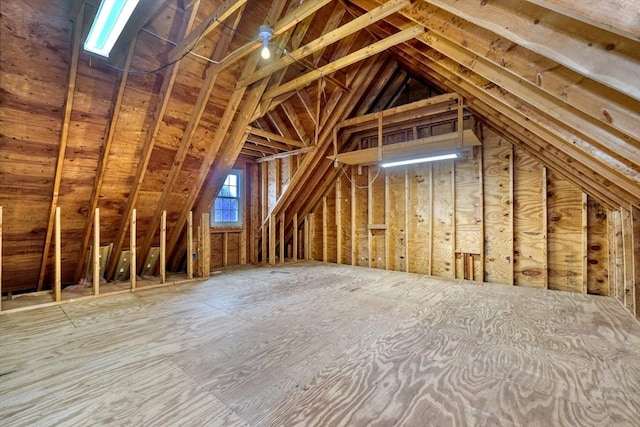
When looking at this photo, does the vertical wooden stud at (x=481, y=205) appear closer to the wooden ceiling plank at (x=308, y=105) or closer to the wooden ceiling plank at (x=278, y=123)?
the wooden ceiling plank at (x=308, y=105)

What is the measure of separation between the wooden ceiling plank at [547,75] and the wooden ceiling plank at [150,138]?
2365 mm

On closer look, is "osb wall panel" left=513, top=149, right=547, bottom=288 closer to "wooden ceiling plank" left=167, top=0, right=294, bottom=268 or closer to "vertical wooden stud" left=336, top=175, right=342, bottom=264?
"vertical wooden stud" left=336, top=175, right=342, bottom=264

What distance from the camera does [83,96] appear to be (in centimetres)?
263

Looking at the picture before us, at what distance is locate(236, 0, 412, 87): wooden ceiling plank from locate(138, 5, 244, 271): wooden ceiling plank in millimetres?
372

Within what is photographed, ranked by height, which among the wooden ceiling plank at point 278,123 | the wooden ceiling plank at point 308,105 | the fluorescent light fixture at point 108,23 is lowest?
the fluorescent light fixture at point 108,23

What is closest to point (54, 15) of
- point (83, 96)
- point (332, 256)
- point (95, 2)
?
point (95, 2)

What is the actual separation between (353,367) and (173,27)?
368cm

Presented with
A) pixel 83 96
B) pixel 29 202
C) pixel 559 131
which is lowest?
pixel 29 202

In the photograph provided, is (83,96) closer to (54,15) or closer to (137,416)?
(54,15)

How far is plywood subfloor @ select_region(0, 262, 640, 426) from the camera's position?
56.5 inches

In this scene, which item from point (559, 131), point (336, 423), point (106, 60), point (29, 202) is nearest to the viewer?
point (336, 423)

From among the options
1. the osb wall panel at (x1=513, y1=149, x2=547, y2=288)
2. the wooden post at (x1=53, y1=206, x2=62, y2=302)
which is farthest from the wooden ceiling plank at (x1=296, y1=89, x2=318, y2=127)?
the wooden post at (x1=53, y1=206, x2=62, y2=302)

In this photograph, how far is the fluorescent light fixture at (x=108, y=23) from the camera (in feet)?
5.54

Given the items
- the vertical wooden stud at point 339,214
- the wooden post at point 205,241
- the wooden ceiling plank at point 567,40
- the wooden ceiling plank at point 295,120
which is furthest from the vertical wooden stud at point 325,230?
the wooden ceiling plank at point 567,40
